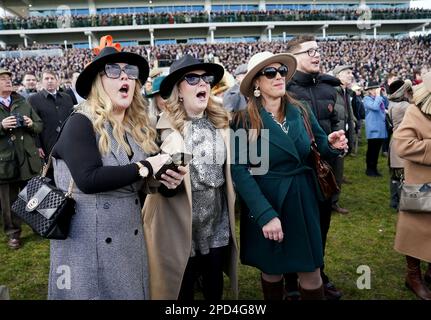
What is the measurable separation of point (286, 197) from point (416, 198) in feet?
4.13

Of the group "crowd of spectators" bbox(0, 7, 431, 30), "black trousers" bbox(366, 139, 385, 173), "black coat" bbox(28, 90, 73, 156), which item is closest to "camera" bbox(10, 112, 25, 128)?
"black coat" bbox(28, 90, 73, 156)

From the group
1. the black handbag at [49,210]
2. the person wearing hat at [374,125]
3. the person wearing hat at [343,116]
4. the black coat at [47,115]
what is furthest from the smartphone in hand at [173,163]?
the person wearing hat at [374,125]

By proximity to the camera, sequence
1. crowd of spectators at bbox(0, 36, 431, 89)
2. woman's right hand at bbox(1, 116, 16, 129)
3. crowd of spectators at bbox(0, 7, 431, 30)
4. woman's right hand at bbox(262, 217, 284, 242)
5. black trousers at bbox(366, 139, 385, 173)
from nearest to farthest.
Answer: woman's right hand at bbox(262, 217, 284, 242) → woman's right hand at bbox(1, 116, 16, 129) → black trousers at bbox(366, 139, 385, 173) → crowd of spectators at bbox(0, 36, 431, 89) → crowd of spectators at bbox(0, 7, 431, 30)

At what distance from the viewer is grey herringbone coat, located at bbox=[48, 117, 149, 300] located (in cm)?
209

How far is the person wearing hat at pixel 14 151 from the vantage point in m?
4.86

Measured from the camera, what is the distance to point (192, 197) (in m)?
2.68

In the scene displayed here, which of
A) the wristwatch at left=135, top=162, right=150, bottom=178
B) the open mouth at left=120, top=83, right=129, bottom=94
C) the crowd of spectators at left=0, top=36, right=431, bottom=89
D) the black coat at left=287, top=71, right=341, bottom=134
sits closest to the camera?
the wristwatch at left=135, top=162, right=150, bottom=178

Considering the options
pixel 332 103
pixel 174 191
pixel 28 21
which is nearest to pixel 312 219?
pixel 174 191

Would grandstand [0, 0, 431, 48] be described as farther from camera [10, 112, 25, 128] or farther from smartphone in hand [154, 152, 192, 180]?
smartphone in hand [154, 152, 192, 180]

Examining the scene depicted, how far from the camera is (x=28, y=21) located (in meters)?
45.2

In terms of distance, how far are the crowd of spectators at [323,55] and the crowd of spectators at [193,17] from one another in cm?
708

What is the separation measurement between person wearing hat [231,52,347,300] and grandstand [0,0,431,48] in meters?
45.6

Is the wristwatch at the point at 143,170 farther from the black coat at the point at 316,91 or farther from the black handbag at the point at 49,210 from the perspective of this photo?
the black coat at the point at 316,91
